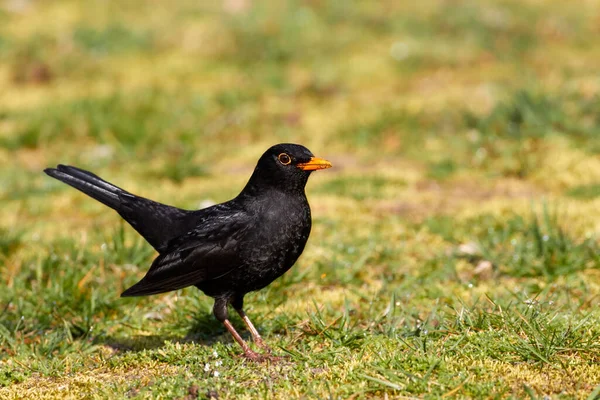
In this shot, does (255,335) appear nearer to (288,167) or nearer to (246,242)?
(246,242)

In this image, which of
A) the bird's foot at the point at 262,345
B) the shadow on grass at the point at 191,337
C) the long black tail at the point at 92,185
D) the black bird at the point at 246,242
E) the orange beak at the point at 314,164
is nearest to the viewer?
the bird's foot at the point at 262,345

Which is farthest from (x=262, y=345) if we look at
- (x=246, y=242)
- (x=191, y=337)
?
(x=191, y=337)

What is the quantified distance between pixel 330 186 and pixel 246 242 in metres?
4.41

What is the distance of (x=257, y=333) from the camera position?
17.3 feet

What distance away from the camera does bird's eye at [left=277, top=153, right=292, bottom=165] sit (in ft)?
17.9

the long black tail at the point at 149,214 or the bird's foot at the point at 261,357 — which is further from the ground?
the long black tail at the point at 149,214

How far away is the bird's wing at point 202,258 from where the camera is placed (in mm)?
5219

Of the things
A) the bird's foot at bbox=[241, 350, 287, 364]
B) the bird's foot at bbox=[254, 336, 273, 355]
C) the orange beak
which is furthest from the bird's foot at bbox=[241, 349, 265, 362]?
the orange beak

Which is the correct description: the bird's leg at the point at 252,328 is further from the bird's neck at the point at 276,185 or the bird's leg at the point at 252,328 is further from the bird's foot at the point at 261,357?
the bird's neck at the point at 276,185

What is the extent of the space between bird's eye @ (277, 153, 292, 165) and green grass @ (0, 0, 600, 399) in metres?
1.17

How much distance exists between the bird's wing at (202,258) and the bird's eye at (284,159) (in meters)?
0.48

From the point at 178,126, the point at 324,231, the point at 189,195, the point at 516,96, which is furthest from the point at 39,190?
the point at 516,96

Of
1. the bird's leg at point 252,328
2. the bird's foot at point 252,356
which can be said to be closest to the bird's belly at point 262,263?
Result: the bird's leg at point 252,328

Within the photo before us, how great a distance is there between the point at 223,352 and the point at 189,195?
453 cm
